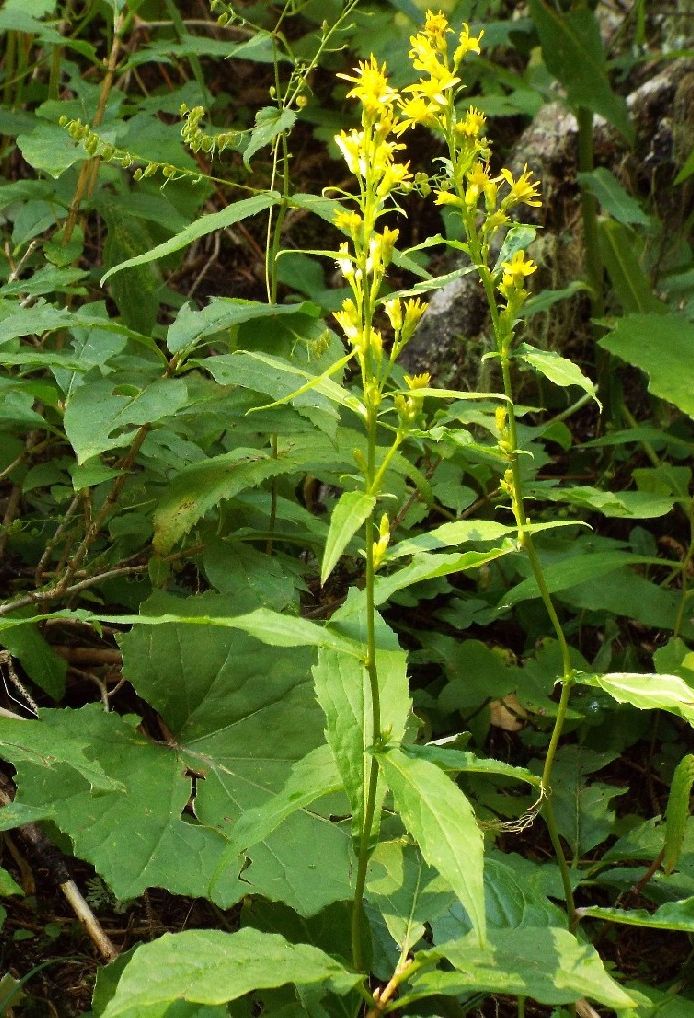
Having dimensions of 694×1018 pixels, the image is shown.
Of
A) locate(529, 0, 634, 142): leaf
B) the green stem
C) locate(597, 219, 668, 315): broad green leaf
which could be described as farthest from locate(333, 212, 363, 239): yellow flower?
locate(597, 219, 668, 315): broad green leaf

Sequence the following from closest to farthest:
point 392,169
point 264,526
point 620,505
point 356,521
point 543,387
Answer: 1. point 356,521
2. point 392,169
3. point 620,505
4. point 264,526
5. point 543,387

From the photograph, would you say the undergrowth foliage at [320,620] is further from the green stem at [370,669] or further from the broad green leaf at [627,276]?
the broad green leaf at [627,276]

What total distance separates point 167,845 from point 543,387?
2244mm

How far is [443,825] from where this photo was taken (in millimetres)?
1069

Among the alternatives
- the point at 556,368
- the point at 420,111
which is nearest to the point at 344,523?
the point at 556,368

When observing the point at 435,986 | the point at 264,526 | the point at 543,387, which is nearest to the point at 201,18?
the point at 543,387

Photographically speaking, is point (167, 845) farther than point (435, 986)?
Yes

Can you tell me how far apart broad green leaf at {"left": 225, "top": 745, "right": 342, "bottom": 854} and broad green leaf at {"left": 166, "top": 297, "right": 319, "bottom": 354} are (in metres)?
0.78

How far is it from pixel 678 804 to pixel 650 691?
0.24 meters

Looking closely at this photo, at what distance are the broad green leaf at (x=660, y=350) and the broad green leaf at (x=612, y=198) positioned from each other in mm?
545

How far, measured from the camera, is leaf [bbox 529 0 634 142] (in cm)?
287

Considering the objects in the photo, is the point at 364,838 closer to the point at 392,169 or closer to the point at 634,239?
the point at 392,169

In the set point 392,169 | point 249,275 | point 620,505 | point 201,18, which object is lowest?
point 620,505

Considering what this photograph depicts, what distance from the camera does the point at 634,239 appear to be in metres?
3.45
